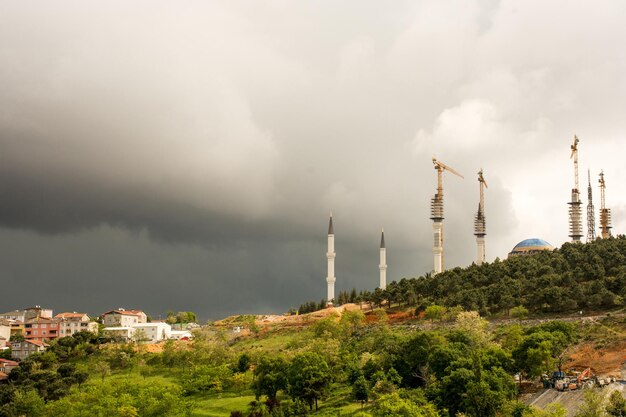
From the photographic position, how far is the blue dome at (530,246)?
17700cm

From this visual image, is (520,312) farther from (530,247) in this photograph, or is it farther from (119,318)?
(119,318)

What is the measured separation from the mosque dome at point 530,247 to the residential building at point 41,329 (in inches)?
4622

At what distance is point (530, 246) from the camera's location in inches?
7052

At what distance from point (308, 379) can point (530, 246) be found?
12258cm

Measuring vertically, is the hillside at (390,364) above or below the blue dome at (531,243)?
below

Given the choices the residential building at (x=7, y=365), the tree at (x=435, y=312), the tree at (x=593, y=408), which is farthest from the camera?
the residential building at (x=7, y=365)

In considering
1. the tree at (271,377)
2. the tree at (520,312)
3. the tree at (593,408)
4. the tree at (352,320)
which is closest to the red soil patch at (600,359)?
the tree at (520,312)

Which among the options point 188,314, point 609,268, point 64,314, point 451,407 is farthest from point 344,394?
point 188,314

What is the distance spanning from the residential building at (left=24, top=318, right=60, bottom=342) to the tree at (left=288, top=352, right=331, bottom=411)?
311ft

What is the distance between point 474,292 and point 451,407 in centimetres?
5651

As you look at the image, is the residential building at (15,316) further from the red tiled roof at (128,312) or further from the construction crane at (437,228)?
the construction crane at (437,228)

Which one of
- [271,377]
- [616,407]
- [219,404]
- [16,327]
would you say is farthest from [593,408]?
[16,327]

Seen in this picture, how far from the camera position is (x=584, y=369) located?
76.7 metres

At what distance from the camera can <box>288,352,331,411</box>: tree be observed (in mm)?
72000
